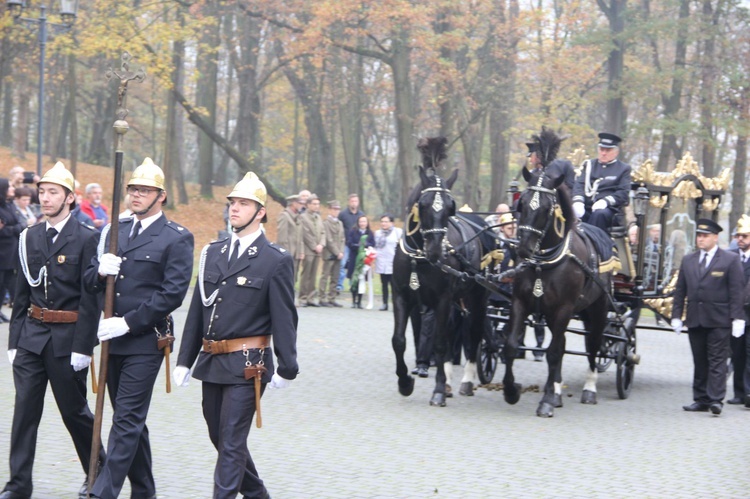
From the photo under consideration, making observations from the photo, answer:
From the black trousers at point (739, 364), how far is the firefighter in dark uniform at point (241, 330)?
7.91 metres

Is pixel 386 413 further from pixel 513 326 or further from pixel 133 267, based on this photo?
pixel 133 267

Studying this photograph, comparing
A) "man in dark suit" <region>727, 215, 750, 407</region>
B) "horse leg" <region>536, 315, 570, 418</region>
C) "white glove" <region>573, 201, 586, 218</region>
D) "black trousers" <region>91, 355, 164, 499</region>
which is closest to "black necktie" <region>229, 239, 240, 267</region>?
"black trousers" <region>91, 355, 164, 499</region>

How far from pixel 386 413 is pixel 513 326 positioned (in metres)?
1.55

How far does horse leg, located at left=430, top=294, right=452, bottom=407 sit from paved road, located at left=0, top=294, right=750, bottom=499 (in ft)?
0.64

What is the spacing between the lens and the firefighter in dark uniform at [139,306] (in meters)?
6.52

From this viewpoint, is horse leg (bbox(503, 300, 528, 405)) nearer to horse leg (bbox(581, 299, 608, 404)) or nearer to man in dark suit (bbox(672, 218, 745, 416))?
horse leg (bbox(581, 299, 608, 404))

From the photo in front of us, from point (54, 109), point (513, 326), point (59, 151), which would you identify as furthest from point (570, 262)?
point (59, 151)

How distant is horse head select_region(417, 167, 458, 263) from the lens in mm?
11531

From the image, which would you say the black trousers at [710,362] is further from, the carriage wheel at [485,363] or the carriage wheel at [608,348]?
the carriage wheel at [485,363]

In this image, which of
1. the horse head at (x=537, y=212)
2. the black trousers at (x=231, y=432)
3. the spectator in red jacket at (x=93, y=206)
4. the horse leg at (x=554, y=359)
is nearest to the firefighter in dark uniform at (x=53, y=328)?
the black trousers at (x=231, y=432)

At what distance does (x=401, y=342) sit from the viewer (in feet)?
38.1

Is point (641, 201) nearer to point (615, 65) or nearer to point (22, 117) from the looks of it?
point (615, 65)

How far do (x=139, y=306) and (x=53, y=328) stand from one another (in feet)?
2.13

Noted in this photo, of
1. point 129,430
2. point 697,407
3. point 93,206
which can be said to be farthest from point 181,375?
point 93,206
